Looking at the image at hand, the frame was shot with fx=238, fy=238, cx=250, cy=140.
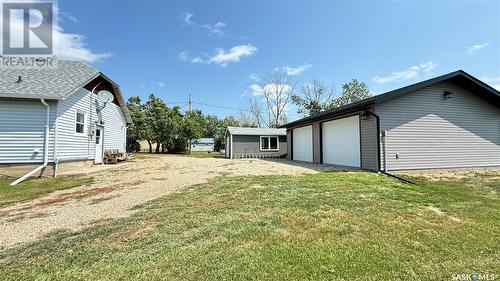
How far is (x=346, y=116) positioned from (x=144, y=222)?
10141 millimetres

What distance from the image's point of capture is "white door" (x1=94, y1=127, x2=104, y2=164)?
12609mm

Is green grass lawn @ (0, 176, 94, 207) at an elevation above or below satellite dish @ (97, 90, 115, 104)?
below

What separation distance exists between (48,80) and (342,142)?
1382 cm

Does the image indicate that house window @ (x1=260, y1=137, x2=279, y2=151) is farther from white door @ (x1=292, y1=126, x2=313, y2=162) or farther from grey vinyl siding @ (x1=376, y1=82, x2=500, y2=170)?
grey vinyl siding @ (x1=376, y1=82, x2=500, y2=170)

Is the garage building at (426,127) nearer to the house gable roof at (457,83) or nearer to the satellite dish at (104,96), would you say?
the house gable roof at (457,83)

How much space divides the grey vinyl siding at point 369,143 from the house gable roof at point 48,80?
12.0 meters

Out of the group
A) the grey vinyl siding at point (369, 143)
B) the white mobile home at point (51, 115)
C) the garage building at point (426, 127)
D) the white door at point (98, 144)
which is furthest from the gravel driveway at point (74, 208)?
the garage building at point (426, 127)

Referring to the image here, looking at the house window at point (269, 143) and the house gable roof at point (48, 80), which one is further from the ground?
the house gable roof at point (48, 80)

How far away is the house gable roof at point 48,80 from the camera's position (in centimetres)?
885

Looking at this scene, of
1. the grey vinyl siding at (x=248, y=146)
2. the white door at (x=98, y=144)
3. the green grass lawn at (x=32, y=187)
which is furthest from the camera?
the grey vinyl siding at (x=248, y=146)

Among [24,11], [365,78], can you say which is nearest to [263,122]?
[365,78]

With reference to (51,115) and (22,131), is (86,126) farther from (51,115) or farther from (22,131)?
(22,131)

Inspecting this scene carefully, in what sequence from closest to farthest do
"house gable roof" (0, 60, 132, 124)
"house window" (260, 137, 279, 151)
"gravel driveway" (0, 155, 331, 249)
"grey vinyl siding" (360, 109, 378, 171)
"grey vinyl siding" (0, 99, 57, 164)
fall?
1. "gravel driveway" (0, 155, 331, 249)
2. "grey vinyl siding" (0, 99, 57, 164)
3. "house gable roof" (0, 60, 132, 124)
4. "grey vinyl siding" (360, 109, 378, 171)
5. "house window" (260, 137, 279, 151)

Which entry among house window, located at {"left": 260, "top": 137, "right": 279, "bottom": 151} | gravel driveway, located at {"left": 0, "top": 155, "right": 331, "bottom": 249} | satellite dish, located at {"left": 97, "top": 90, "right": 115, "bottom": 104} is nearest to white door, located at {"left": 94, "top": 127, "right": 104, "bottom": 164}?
satellite dish, located at {"left": 97, "top": 90, "right": 115, "bottom": 104}
